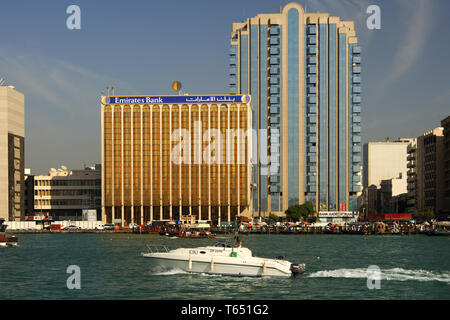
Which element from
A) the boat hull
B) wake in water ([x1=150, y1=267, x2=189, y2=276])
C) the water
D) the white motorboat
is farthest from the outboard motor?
wake in water ([x1=150, y1=267, x2=189, y2=276])

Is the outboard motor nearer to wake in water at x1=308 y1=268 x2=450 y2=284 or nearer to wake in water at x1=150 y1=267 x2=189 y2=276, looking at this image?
wake in water at x1=308 y1=268 x2=450 y2=284

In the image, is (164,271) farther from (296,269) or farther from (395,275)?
(395,275)

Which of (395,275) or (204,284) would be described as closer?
(204,284)

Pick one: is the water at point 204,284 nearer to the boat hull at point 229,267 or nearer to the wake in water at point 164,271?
the wake in water at point 164,271

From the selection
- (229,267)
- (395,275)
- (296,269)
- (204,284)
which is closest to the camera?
(204,284)

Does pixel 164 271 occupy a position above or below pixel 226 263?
below

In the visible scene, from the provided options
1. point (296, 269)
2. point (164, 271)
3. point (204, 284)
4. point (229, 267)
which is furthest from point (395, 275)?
point (164, 271)

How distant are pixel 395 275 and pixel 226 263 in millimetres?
17275

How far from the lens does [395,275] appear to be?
60.3 metres

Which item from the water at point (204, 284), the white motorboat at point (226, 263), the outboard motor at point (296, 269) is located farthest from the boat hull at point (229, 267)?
the outboard motor at point (296, 269)

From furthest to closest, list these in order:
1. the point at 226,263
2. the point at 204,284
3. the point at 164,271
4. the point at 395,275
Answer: the point at 395,275
the point at 164,271
the point at 226,263
the point at 204,284
